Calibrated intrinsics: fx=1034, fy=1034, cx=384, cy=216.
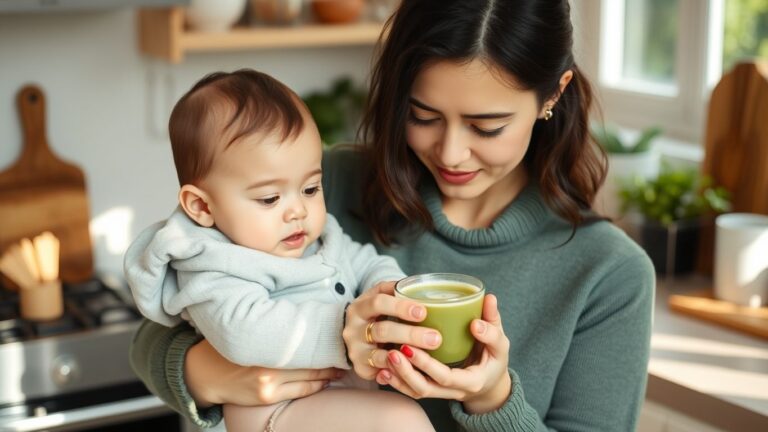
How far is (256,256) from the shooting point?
146 centimetres

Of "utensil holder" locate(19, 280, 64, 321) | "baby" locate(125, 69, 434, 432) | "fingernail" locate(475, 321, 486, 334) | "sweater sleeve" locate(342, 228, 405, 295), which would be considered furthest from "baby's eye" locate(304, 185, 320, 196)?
"utensil holder" locate(19, 280, 64, 321)

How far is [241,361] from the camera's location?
1.40 metres

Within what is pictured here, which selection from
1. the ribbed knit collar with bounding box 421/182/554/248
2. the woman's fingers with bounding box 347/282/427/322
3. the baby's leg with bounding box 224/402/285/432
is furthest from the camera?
the ribbed knit collar with bounding box 421/182/554/248

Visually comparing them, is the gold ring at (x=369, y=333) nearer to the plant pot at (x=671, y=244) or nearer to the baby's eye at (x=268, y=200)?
the baby's eye at (x=268, y=200)

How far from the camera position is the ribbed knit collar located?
5.65 ft

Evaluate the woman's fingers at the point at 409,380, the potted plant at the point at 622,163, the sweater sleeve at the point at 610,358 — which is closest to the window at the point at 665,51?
the potted plant at the point at 622,163

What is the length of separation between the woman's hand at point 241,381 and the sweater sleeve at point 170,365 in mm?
15

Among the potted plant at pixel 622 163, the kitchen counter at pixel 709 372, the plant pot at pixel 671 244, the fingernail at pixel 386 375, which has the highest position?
the fingernail at pixel 386 375

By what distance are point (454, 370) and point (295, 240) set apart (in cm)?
34

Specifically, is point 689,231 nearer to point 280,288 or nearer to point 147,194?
→ point 280,288

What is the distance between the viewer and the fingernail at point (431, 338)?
1.26 metres

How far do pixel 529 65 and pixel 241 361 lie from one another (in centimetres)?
60

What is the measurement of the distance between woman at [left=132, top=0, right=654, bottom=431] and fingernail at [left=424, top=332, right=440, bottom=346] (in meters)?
0.05

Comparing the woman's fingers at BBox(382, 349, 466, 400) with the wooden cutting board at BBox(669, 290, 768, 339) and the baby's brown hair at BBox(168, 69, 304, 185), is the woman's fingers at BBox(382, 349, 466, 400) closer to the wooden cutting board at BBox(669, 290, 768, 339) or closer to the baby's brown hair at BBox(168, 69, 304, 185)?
the baby's brown hair at BBox(168, 69, 304, 185)
